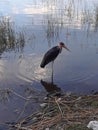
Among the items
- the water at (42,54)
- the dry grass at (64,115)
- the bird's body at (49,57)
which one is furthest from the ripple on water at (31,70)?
the dry grass at (64,115)

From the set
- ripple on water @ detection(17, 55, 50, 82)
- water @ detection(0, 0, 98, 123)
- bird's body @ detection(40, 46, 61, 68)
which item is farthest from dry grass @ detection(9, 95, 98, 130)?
bird's body @ detection(40, 46, 61, 68)

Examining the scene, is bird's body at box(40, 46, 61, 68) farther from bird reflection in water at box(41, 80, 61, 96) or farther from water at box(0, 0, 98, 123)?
bird reflection in water at box(41, 80, 61, 96)

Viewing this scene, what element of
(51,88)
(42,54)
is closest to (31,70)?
(51,88)

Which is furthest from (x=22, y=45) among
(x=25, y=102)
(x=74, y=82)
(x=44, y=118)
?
(x=44, y=118)

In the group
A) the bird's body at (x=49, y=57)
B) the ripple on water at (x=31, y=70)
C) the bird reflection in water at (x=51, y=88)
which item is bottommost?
the bird reflection in water at (x=51, y=88)

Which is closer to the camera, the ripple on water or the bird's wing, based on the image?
the ripple on water

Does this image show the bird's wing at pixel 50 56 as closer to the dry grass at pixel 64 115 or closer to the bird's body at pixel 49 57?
the bird's body at pixel 49 57

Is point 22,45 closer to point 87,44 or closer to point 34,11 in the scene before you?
point 87,44

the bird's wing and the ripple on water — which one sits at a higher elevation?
the bird's wing

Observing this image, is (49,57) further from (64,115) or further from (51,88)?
(64,115)

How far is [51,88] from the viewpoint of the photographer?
862 cm

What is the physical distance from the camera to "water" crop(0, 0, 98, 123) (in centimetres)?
805

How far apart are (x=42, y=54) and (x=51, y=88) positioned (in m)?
2.41

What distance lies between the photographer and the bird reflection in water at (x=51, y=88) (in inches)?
322
